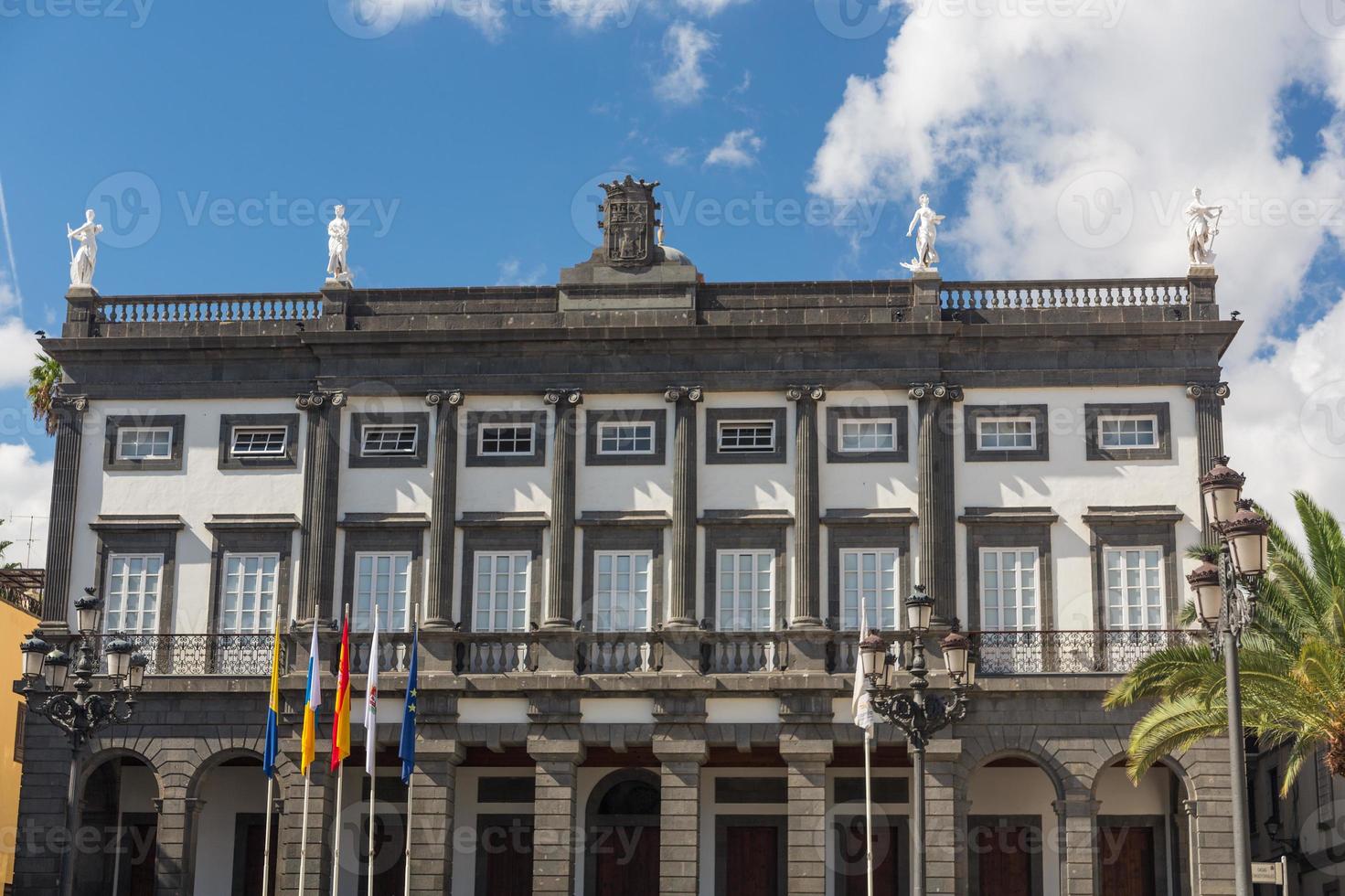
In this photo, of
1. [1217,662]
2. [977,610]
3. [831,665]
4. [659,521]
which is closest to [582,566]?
[659,521]

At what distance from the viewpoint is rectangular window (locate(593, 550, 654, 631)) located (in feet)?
122

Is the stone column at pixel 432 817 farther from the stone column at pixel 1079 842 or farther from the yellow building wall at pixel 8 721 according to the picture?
the yellow building wall at pixel 8 721

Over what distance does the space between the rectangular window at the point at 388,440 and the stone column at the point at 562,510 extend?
124 inches

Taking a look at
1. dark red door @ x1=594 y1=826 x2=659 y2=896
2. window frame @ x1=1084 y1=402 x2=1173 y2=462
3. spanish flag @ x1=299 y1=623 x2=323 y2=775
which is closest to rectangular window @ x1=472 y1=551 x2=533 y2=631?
spanish flag @ x1=299 y1=623 x2=323 y2=775

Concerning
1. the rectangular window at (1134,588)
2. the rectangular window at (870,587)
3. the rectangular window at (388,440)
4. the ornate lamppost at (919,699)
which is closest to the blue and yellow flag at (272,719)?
the rectangular window at (388,440)

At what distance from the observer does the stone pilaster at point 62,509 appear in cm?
3797

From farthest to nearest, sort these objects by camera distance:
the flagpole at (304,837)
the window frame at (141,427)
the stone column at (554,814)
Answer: the window frame at (141,427) < the stone column at (554,814) < the flagpole at (304,837)

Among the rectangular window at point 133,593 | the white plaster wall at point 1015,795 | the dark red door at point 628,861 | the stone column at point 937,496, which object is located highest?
the stone column at point 937,496

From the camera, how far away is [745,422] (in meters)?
37.9

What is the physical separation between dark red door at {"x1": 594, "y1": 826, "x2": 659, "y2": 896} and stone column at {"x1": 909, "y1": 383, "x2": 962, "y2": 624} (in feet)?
26.6

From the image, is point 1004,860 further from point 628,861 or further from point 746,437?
point 746,437

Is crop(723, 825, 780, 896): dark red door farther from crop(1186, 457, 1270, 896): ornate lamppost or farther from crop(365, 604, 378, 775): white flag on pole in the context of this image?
crop(1186, 457, 1270, 896): ornate lamppost

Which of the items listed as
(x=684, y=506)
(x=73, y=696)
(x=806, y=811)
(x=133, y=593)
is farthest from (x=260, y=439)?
(x=806, y=811)

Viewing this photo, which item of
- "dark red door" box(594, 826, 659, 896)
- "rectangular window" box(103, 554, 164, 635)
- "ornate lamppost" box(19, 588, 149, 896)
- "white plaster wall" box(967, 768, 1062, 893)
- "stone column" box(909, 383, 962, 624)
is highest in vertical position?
"stone column" box(909, 383, 962, 624)
